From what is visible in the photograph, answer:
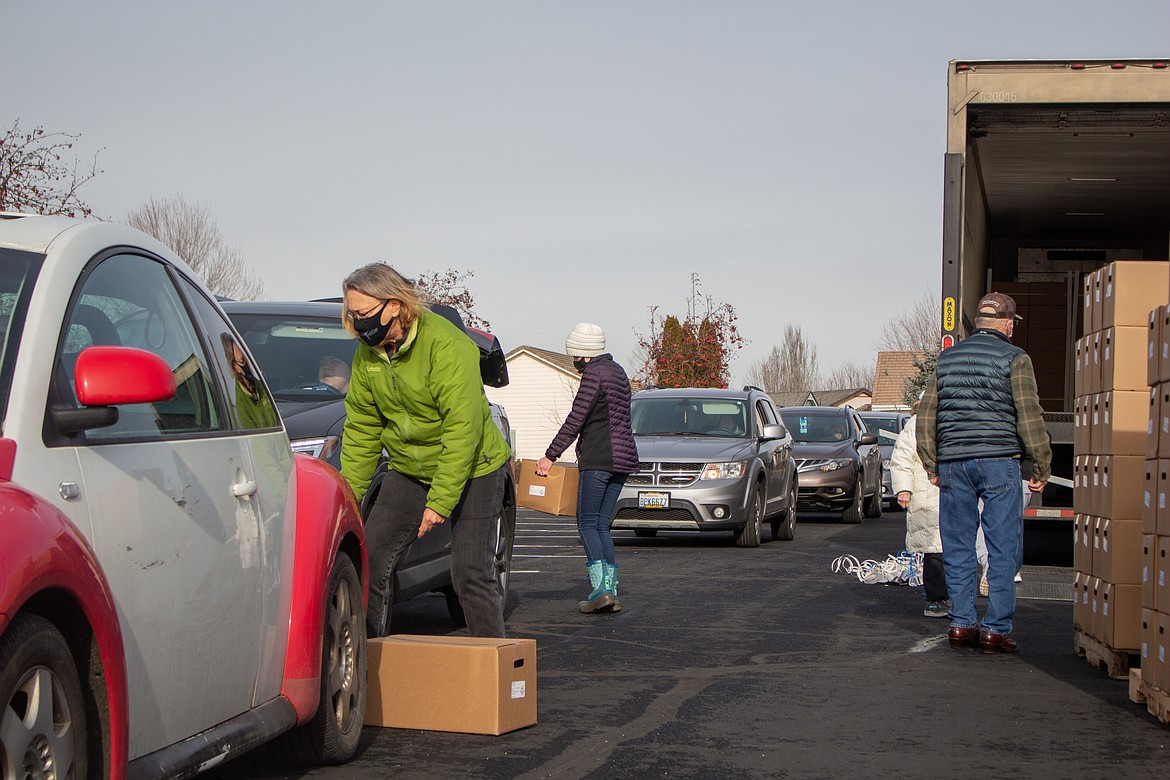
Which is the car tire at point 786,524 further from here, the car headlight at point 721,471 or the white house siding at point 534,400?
the white house siding at point 534,400

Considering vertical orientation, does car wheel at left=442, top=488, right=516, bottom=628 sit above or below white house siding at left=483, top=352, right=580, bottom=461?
below

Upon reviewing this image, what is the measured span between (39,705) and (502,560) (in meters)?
6.09

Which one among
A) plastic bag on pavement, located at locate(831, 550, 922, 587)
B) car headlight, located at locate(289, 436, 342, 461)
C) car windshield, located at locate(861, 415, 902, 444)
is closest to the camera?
car headlight, located at locate(289, 436, 342, 461)

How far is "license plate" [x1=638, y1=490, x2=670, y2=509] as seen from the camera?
51.0 feet

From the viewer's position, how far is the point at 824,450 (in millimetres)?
22172

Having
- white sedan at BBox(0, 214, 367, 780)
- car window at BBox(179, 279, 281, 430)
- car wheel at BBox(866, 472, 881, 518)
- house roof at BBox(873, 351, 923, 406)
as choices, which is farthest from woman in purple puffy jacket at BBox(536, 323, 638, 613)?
house roof at BBox(873, 351, 923, 406)

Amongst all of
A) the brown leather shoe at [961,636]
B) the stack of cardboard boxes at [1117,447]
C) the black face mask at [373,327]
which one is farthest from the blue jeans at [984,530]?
the black face mask at [373,327]

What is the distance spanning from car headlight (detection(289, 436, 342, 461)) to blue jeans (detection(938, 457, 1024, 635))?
355 cm

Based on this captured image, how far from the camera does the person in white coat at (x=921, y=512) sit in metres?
9.91

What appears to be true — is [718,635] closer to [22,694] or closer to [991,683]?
[991,683]

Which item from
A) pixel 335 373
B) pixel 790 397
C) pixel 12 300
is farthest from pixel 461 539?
pixel 790 397

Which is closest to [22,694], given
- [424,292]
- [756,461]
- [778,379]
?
[424,292]

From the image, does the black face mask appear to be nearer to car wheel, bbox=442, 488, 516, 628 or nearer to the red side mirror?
the red side mirror

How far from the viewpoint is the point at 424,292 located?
599 centimetres
